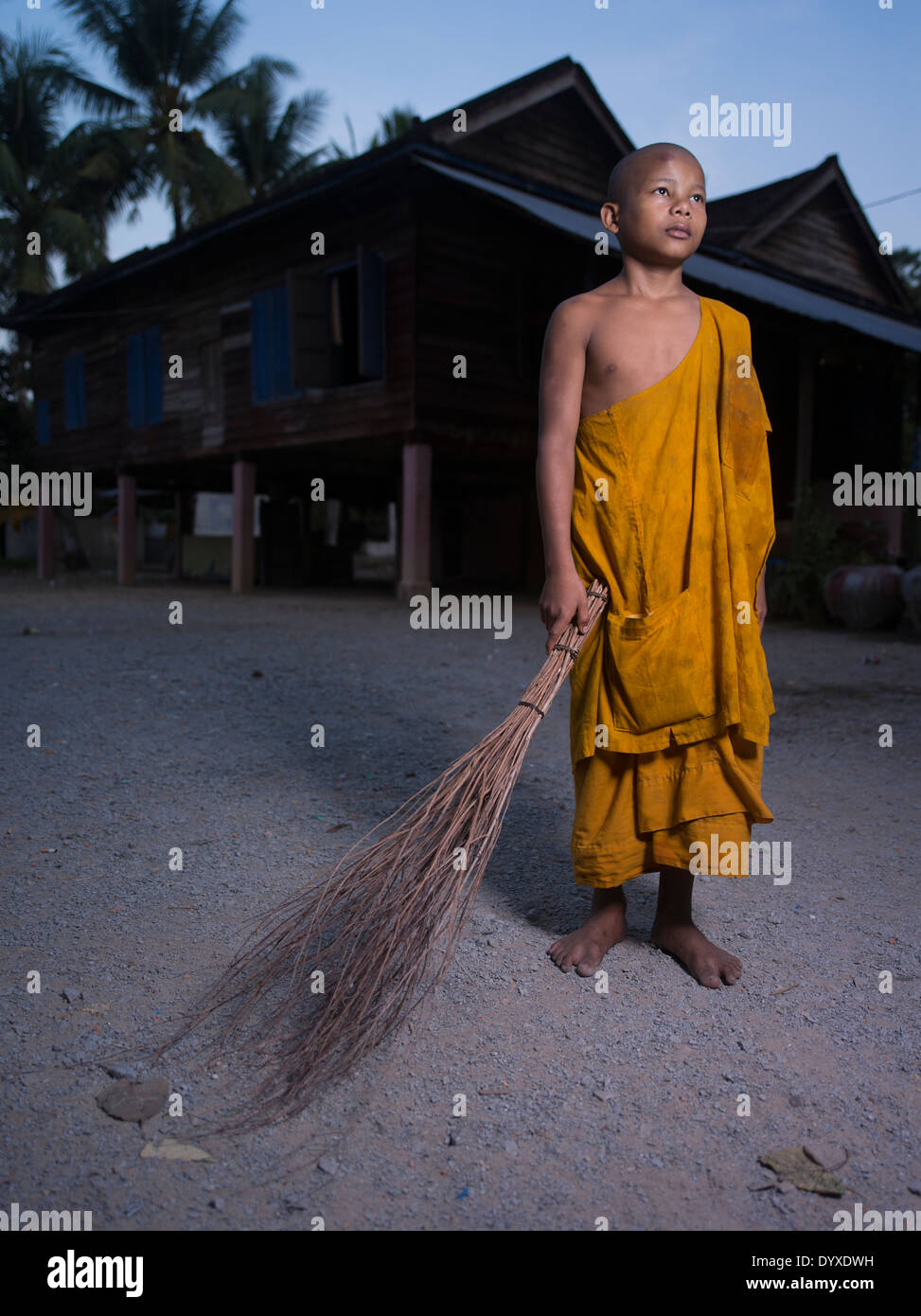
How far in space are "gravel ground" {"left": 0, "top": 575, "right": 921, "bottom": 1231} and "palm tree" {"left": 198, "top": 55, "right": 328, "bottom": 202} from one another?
23.8m

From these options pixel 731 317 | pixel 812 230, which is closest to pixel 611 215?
pixel 731 317

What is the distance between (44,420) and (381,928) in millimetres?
17543

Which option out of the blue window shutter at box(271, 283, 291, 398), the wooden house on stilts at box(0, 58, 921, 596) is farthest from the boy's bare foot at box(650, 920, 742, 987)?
the blue window shutter at box(271, 283, 291, 398)

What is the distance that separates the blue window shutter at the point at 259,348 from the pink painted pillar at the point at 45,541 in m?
6.69

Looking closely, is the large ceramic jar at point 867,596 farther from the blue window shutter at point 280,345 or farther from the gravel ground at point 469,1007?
the blue window shutter at point 280,345

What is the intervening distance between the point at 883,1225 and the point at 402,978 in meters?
0.89

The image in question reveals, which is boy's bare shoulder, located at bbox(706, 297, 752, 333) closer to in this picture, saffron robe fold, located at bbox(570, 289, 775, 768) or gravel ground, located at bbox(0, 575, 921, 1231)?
saffron robe fold, located at bbox(570, 289, 775, 768)

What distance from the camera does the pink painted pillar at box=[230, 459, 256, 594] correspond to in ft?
40.8

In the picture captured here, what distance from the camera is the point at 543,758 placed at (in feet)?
13.5

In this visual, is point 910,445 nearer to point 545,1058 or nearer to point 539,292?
point 539,292

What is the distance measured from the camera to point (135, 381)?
1433cm

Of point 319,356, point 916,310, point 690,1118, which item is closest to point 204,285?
point 319,356

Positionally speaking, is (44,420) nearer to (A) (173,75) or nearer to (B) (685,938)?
(A) (173,75)

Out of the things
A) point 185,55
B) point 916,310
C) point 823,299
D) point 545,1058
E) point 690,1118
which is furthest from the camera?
point 185,55
